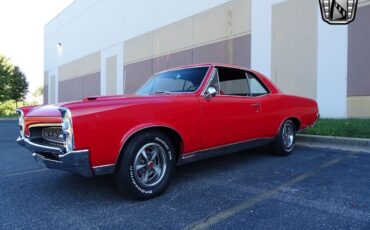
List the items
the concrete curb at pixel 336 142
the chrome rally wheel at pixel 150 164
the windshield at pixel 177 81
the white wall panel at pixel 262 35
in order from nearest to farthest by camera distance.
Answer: the chrome rally wheel at pixel 150 164
the windshield at pixel 177 81
the concrete curb at pixel 336 142
the white wall panel at pixel 262 35

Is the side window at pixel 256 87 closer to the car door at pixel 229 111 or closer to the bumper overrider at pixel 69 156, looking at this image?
the car door at pixel 229 111

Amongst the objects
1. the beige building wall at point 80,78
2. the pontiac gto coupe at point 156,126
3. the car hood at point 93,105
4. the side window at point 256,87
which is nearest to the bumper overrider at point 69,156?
the pontiac gto coupe at point 156,126

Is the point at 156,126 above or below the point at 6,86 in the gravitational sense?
below

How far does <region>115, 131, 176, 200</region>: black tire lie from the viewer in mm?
3395

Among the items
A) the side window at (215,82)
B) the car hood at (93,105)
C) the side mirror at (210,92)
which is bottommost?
the car hood at (93,105)

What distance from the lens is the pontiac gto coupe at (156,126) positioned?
3.22 metres

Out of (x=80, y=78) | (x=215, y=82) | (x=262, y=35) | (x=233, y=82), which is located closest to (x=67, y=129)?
(x=215, y=82)


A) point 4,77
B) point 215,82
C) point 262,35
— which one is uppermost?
point 4,77

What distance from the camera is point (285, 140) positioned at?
5797 millimetres

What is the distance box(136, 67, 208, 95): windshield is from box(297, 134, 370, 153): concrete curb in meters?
3.64

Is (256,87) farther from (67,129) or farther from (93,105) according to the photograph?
(67,129)

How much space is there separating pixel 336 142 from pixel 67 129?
18.0 feet

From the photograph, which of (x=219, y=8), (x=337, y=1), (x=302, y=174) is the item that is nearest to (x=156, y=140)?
(x=302, y=174)

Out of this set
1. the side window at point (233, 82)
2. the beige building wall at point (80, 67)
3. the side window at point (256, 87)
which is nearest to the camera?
the side window at point (233, 82)
